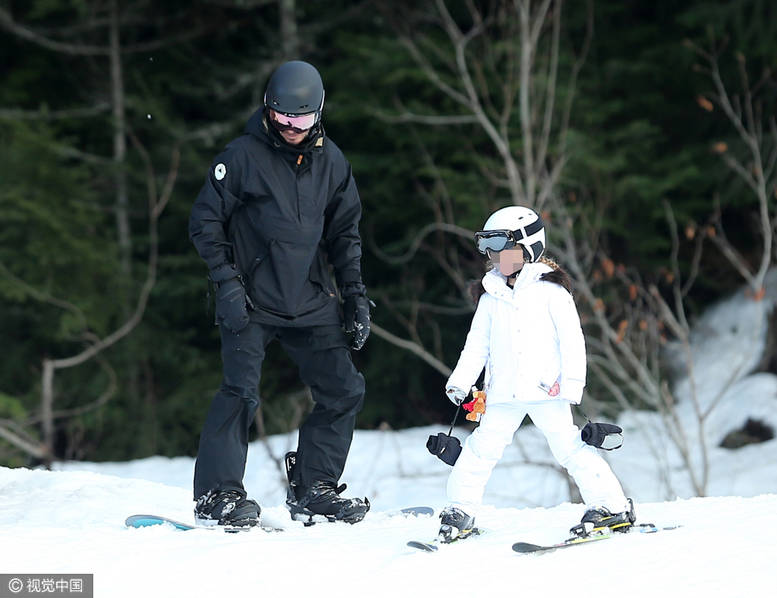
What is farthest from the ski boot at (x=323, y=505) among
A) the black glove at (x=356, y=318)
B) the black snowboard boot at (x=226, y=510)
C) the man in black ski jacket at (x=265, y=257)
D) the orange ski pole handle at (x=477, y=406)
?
the orange ski pole handle at (x=477, y=406)

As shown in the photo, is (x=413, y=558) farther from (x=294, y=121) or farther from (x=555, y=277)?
(x=294, y=121)

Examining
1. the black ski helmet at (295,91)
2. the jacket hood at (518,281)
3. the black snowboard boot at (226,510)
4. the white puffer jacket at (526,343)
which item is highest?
the black ski helmet at (295,91)

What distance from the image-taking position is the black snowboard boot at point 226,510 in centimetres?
422

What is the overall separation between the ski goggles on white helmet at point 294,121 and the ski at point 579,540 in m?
1.89

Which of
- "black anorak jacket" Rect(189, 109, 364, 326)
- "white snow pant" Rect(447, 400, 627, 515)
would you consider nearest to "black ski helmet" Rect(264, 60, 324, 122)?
"black anorak jacket" Rect(189, 109, 364, 326)

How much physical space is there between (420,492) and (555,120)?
168 inches

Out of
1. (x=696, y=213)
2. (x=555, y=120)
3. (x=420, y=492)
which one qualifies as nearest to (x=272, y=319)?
(x=420, y=492)

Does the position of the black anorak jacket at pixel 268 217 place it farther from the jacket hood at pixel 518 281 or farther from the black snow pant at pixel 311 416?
the jacket hood at pixel 518 281

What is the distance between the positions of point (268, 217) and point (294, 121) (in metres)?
0.41

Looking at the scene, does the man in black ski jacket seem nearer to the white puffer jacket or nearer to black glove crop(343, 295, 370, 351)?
black glove crop(343, 295, 370, 351)

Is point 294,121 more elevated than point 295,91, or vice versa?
point 295,91

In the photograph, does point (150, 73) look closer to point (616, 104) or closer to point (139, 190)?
point (139, 190)

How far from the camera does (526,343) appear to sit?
379cm

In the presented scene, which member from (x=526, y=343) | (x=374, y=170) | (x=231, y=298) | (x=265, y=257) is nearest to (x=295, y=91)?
(x=265, y=257)
